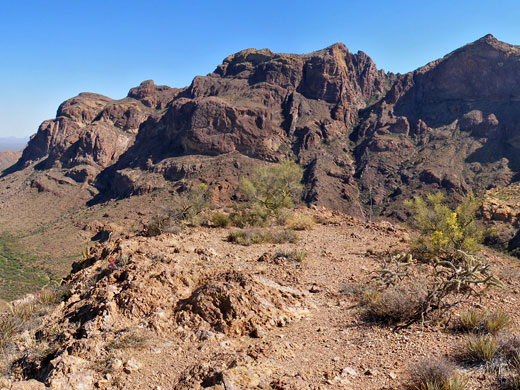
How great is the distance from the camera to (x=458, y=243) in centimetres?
1082

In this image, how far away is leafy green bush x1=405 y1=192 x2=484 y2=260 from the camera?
10.3 meters

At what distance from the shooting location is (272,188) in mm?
17281

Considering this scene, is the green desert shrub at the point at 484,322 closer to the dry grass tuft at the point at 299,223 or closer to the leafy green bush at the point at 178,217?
the dry grass tuft at the point at 299,223

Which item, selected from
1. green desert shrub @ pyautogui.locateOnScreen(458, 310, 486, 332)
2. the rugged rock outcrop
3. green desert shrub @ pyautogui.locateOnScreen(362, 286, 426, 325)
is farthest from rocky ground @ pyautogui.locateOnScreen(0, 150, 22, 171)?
green desert shrub @ pyautogui.locateOnScreen(458, 310, 486, 332)

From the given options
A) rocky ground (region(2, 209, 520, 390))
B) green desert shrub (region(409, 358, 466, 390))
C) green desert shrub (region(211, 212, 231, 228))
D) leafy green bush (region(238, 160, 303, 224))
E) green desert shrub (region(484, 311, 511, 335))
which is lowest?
rocky ground (region(2, 209, 520, 390))

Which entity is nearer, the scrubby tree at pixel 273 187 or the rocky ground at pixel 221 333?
the rocky ground at pixel 221 333

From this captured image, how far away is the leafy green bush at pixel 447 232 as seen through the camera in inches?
404

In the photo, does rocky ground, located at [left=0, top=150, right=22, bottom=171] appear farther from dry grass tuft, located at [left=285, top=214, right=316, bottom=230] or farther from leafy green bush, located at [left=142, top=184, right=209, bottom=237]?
dry grass tuft, located at [left=285, top=214, right=316, bottom=230]

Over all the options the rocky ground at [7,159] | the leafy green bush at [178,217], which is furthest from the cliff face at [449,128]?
the rocky ground at [7,159]

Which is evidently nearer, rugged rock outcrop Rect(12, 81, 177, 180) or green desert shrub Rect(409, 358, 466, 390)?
green desert shrub Rect(409, 358, 466, 390)

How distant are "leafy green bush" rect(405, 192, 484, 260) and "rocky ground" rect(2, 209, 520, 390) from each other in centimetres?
194

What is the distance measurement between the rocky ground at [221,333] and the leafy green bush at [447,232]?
6.38 ft

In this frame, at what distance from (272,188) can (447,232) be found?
335 inches

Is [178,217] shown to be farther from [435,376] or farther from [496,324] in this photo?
[435,376]
